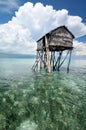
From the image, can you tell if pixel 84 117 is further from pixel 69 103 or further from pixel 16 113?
pixel 16 113

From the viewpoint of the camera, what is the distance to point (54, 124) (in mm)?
8531

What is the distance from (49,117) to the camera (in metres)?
9.34

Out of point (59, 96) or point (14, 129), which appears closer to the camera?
point (14, 129)

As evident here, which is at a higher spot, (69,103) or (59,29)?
(59,29)

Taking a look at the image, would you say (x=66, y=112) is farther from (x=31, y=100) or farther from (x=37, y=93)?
(x=37, y=93)

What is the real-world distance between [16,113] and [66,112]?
9.21ft

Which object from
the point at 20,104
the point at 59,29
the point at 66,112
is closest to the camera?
the point at 66,112

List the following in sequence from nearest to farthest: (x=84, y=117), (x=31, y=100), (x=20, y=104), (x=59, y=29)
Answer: (x=84, y=117) < (x=20, y=104) < (x=31, y=100) < (x=59, y=29)

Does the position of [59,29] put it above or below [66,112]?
above

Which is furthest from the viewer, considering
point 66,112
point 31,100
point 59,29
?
point 59,29

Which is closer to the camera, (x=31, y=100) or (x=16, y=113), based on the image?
(x=16, y=113)

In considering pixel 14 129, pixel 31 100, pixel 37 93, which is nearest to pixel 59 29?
pixel 37 93

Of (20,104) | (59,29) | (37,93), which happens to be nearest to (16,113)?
(20,104)

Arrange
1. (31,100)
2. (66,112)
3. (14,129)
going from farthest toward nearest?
(31,100) → (66,112) → (14,129)
